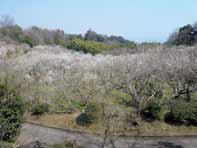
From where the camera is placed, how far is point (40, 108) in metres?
11.6

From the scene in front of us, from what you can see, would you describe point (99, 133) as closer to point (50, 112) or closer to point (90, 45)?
point (50, 112)

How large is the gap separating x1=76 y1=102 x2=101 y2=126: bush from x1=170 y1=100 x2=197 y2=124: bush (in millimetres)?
3102

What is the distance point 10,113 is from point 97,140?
11.2ft

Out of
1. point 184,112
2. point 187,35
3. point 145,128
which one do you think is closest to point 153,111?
point 145,128

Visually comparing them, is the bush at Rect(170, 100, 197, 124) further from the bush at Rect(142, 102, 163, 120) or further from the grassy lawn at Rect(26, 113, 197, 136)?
the bush at Rect(142, 102, 163, 120)

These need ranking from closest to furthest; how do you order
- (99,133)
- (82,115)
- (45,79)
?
(99,133) < (82,115) < (45,79)

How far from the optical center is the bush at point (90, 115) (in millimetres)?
10483

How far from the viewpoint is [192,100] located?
37.7 feet

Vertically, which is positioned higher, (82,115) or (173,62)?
(173,62)

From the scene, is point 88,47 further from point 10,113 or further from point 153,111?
point 10,113

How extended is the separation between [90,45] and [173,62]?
42.9 ft

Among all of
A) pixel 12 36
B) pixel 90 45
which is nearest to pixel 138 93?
pixel 90 45

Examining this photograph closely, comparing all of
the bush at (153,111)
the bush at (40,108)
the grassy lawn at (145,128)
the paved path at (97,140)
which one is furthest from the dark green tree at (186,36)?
the bush at (40,108)

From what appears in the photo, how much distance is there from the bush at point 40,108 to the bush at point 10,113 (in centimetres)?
340
